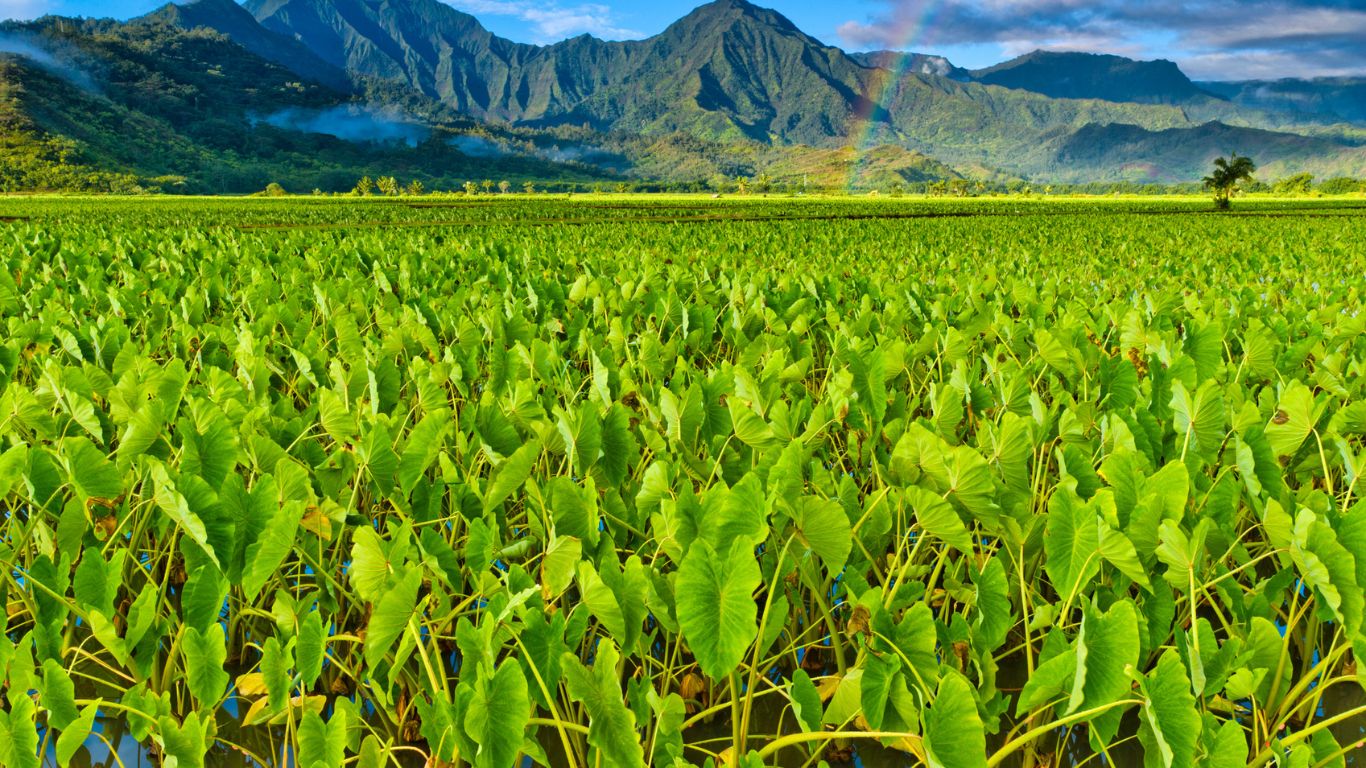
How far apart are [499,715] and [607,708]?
187 mm

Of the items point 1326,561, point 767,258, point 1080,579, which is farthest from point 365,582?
point 767,258

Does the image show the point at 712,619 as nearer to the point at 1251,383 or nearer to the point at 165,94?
the point at 1251,383

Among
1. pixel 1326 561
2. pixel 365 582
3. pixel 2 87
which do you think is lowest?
pixel 365 582

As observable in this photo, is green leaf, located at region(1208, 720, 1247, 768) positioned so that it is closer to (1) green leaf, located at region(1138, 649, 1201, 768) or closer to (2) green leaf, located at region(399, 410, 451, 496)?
(1) green leaf, located at region(1138, 649, 1201, 768)

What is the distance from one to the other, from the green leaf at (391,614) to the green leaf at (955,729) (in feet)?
3.23

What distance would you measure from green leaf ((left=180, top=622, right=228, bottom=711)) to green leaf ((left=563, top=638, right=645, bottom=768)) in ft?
2.69

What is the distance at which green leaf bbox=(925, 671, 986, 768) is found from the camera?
1.39m

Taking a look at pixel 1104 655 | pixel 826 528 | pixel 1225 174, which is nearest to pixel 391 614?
pixel 826 528

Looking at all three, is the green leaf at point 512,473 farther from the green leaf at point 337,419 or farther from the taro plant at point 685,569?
the green leaf at point 337,419

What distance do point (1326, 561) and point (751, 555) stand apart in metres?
1.19

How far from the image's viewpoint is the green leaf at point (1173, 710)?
1.41 metres

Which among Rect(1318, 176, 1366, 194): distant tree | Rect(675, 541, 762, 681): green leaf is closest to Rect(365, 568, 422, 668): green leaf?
Rect(675, 541, 762, 681): green leaf

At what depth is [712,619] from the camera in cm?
154

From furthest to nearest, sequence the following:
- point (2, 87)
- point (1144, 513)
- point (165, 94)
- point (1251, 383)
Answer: point (165, 94), point (2, 87), point (1251, 383), point (1144, 513)
